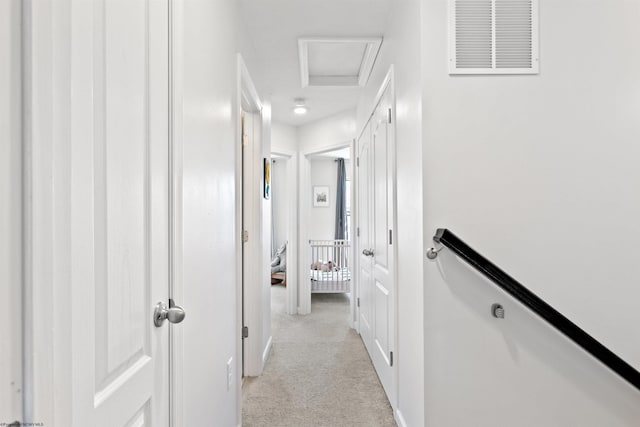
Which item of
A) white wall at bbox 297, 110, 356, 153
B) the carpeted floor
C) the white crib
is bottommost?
the carpeted floor

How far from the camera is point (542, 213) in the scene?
1.54 meters

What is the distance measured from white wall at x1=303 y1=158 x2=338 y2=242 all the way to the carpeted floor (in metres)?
3.24

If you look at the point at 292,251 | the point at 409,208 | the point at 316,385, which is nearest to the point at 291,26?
the point at 409,208

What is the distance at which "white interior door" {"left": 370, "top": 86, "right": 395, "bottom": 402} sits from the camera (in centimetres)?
215

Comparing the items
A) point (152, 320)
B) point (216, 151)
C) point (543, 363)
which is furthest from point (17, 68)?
point (543, 363)

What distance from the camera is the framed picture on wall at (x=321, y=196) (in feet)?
22.5

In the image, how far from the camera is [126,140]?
0.79 meters

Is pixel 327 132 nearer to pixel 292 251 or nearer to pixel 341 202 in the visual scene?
pixel 292 251

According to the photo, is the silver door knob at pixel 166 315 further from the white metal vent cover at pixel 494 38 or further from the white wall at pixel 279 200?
the white wall at pixel 279 200

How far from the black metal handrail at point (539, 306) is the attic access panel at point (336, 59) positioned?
67.0 inches

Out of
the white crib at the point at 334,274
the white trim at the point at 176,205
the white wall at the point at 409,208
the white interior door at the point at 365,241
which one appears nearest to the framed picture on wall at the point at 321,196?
the white crib at the point at 334,274

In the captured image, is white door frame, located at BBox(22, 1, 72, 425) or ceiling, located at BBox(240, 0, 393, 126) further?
ceiling, located at BBox(240, 0, 393, 126)

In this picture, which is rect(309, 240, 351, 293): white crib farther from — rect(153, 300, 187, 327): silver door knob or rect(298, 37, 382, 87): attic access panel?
rect(153, 300, 187, 327): silver door knob

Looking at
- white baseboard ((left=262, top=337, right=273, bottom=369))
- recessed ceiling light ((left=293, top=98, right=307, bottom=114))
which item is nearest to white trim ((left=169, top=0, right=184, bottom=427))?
white baseboard ((left=262, top=337, right=273, bottom=369))
